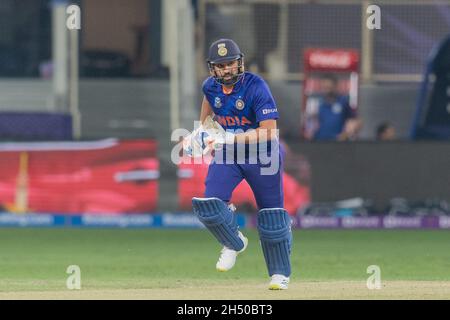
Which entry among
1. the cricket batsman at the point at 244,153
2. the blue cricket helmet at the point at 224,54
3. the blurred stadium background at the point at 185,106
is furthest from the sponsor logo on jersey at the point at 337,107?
the blue cricket helmet at the point at 224,54

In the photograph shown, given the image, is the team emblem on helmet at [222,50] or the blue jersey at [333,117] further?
the blue jersey at [333,117]

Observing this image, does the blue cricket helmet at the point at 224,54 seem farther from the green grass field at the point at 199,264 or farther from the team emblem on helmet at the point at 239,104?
the green grass field at the point at 199,264

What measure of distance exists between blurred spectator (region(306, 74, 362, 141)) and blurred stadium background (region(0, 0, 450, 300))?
0.56 metres

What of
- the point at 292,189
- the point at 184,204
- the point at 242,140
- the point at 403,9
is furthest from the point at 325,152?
the point at 242,140

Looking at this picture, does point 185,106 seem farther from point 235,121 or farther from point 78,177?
point 235,121

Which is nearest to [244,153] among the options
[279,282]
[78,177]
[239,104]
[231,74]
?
[239,104]

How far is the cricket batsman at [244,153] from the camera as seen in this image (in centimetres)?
1001

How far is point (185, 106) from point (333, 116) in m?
2.22

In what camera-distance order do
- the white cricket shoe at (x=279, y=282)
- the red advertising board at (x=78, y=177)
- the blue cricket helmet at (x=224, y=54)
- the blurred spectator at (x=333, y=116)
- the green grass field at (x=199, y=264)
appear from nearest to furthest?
the blue cricket helmet at (x=224, y=54) → the white cricket shoe at (x=279, y=282) → the green grass field at (x=199, y=264) → the red advertising board at (x=78, y=177) → the blurred spectator at (x=333, y=116)

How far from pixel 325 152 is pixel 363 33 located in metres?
4.25

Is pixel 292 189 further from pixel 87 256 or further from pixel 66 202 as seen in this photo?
pixel 87 256

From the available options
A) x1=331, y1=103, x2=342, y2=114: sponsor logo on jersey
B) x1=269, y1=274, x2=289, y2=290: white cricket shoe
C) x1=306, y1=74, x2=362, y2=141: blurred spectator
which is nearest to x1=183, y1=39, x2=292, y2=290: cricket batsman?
x1=269, y1=274, x2=289, y2=290: white cricket shoe

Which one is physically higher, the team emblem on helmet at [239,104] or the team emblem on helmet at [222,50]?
the team emblem on helmet at [222,50]

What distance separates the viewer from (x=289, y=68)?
70.4 ft
